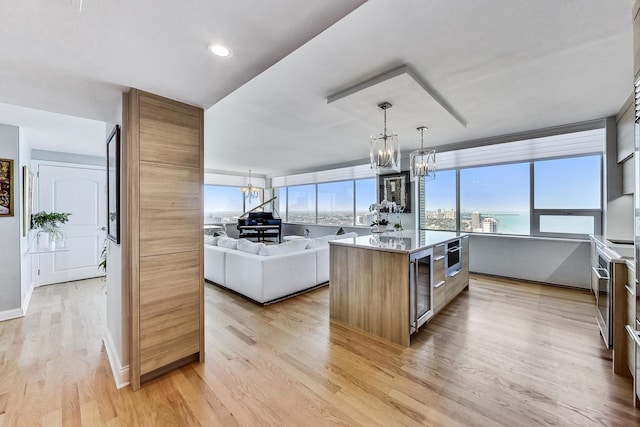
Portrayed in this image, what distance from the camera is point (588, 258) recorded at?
4.01 m

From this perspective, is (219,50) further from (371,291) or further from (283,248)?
(283,248)

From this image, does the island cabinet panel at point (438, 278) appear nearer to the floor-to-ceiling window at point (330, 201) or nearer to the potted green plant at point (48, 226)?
the floor-to-ceiling window at point (330, 201)

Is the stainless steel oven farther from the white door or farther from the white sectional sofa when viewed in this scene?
the white door

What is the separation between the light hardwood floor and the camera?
1.66m

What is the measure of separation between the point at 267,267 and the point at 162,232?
1644mm

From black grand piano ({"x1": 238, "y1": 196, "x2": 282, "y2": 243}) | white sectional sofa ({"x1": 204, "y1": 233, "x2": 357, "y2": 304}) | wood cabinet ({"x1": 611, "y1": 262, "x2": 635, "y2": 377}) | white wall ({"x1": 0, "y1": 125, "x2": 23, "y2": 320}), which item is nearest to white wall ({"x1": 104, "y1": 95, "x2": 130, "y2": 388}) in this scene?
white sectional sofa ({"x1": 204, "y1": 233, "x2": 357, "y2": 304})

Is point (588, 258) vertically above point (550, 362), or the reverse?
point (588, 258)

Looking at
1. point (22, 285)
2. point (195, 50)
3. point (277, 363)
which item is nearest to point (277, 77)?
point (195, 50)

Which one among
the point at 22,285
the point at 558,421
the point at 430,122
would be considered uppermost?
the point at 430,122

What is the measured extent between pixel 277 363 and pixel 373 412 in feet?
2.90

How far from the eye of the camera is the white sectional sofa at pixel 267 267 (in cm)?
353

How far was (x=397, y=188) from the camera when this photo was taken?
236 inches

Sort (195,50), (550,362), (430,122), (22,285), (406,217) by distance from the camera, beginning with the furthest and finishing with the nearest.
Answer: (406,217) → (430,122) → (22,285) → (550,362) → (195,50)

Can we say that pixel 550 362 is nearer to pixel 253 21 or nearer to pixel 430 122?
pixel 430 122
